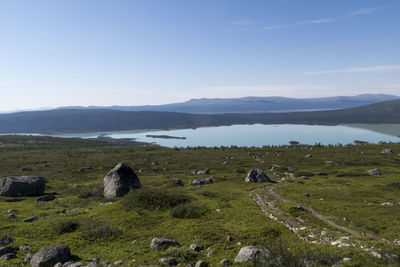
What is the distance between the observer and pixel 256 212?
25.8 metres

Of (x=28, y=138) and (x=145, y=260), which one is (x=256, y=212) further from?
(x=28, y=138)

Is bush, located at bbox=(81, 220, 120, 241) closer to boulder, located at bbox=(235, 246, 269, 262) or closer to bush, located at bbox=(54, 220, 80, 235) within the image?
bush, located at bbox=(54, 220, 80, 235)

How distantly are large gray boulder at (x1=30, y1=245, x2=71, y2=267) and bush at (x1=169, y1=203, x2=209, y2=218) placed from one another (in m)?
10.8

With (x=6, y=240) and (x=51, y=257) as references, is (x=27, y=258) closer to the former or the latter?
(x=51, y=257)

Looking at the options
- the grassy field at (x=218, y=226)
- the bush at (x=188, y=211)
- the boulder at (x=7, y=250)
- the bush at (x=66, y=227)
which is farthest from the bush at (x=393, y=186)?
the boulder at (x=7, y=250)

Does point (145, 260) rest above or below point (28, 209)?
above

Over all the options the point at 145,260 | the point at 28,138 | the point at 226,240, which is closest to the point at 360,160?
the point at 226,240

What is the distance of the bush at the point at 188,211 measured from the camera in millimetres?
25500

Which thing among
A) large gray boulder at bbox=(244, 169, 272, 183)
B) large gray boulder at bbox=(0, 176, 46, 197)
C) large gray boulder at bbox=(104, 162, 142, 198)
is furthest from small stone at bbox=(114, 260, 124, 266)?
large gray boulder at bbox=(0, 176, 46, 197)

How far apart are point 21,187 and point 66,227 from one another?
2909 cm

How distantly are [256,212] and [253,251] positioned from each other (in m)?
11.4

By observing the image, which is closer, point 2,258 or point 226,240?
point 2,258

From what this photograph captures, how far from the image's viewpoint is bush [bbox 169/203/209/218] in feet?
83.7

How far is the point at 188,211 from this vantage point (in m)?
25.9
